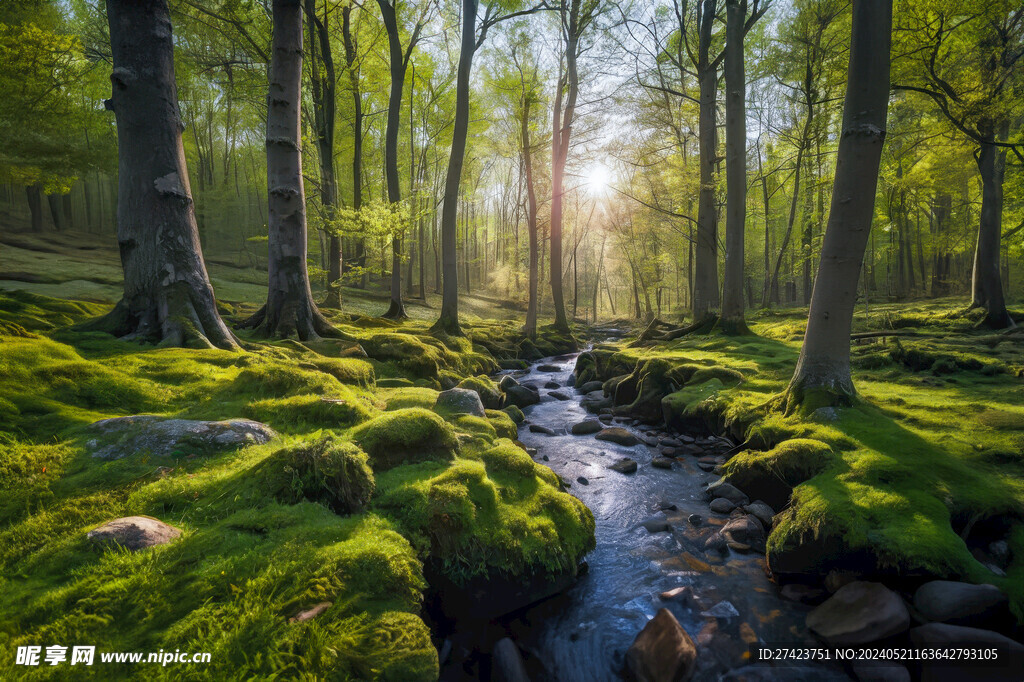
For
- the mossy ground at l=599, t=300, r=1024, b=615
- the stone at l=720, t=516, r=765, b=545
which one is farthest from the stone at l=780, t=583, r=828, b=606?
the stone at l=720, t=516, r=765, b=545

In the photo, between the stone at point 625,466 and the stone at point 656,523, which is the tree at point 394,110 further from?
the stone at point 656,523

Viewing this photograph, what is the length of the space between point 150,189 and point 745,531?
7.80 m

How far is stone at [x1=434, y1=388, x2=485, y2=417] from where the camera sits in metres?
5.44

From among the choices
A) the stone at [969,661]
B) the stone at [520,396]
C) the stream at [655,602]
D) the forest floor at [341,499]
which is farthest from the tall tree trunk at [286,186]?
the stone at [969,661]

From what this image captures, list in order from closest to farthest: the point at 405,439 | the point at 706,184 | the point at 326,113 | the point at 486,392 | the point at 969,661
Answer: the point at 969,661, the point at 405,439, the point at 486,392, the point at 706,184, the point at 326,113

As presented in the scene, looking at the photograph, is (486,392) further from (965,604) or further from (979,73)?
(979,73)

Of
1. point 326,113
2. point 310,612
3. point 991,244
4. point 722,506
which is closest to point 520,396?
point 722,506

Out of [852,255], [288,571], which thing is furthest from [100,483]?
[852,255]

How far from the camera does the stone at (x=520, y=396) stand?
9188 mm

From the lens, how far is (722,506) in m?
4.60

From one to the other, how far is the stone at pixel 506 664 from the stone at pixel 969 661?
237cm

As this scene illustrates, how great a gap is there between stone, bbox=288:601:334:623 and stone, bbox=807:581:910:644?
3264 mm

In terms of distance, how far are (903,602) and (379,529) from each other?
11.7ft

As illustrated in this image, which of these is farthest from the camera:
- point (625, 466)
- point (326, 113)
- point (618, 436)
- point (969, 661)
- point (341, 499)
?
point (326, 113)
